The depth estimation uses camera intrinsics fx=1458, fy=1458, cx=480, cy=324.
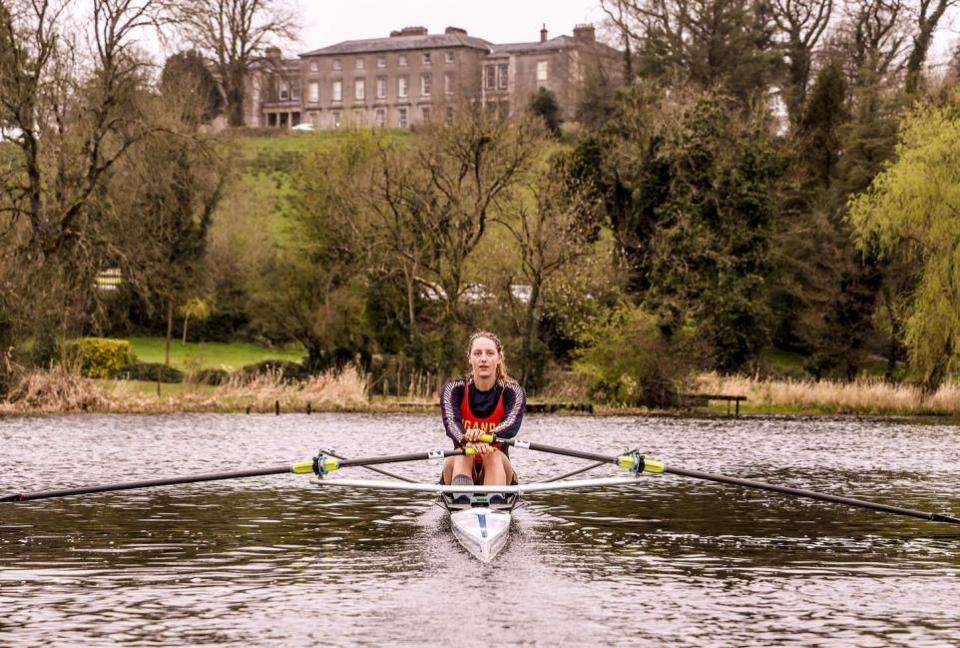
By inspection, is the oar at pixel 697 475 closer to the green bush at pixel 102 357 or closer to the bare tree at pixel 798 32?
the green bush at pixel 102 357

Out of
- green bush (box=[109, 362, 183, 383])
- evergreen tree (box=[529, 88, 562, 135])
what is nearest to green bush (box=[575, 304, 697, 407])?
green bush (box=[109, 362, 183, 383])

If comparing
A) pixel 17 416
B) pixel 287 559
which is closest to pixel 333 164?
pixel 17 416

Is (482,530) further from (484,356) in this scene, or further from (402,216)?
(402,216)

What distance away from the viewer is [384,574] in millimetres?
14469

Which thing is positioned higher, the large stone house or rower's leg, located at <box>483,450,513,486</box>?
the large stone house

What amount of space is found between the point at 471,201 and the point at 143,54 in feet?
41.0

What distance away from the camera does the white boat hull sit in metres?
15.2

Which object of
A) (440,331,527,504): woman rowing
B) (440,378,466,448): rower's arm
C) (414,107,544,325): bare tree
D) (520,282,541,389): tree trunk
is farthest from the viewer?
(414,107,544,325): bare tree

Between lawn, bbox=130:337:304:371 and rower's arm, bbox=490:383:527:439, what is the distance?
4453cm

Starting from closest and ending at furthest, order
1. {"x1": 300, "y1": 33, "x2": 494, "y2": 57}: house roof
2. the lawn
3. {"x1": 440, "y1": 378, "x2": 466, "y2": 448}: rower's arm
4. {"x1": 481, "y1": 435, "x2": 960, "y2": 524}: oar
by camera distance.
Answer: {"x1": 481, "y1": 435, "x2": 960, "y2": 524}: oar, {"x1": 440, "y1": 378, "x2": 466, "y2": 448}: rower's arm, the lawn, {"x1": 300, "y1": 33, "x2": 494, "y2": 57}: house roof

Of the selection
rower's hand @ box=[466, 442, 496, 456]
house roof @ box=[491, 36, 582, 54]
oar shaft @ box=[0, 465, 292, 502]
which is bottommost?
oar shaft @ box=[0, 465, 292, 502]

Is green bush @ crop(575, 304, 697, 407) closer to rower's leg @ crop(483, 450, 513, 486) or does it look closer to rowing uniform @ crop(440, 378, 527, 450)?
rowing uniform @ crop(440, 378, 527, 450)

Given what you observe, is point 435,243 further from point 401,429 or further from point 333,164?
point 401,429

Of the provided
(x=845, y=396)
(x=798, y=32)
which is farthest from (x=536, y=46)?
(x=845, y=396)
